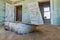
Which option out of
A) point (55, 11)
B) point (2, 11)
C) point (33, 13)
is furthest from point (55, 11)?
point (2, 11)

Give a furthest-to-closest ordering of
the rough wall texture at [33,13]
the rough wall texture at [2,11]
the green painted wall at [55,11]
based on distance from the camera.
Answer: the rough wall texture at [33,13]
the rough wall texture at [2,11]
the green painted wall at [55,11]

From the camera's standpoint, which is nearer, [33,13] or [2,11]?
[2,11]

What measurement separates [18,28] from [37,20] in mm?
3622

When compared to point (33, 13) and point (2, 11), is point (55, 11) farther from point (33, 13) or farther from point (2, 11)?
point (2, 11)

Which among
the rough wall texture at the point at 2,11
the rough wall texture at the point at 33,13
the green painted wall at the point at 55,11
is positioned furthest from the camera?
the rough wall texture at the point at 33,13

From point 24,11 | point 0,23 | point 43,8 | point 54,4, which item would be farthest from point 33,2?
point 43,8

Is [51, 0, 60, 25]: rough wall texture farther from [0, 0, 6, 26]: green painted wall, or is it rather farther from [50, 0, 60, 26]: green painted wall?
[0, 0, 6, 26]: green painted wall

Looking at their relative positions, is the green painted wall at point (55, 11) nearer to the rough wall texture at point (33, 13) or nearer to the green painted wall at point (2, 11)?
the rough wall texture at point (33, 13)

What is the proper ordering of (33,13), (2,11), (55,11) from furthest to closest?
(33,13), (2,11), (55,11)

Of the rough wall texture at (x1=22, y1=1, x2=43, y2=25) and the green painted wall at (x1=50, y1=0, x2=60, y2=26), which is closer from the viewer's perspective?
the green painted wall at (x1=50, y1=0, x2=60, y2=26)

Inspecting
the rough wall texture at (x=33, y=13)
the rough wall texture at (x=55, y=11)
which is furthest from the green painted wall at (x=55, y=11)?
the rough wall texture at (x=33, y=13)

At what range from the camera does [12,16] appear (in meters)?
6.66

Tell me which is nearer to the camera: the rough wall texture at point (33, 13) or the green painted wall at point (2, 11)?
the green painted wall at point (2, 11)

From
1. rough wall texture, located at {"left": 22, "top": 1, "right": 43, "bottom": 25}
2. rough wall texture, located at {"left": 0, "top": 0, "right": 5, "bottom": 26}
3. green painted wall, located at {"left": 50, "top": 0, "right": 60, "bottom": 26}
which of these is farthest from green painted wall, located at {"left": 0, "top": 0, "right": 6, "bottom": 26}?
green painted wall, located at {"left": 50, "top": 0, "right": 60, "bottom": 26}
